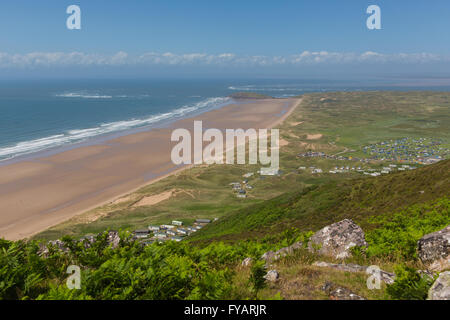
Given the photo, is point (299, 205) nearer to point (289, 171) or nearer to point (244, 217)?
point (244, 217)

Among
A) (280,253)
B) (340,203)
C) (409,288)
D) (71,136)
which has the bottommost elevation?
(340,203)

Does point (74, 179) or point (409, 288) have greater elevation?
point (409, 288)

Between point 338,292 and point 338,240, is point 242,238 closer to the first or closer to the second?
point 338,240

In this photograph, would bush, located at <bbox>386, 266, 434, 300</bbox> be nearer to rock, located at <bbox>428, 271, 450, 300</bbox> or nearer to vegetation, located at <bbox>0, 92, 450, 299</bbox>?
vegetation, located at <bbox>0, 92, 450, 299</bbox>

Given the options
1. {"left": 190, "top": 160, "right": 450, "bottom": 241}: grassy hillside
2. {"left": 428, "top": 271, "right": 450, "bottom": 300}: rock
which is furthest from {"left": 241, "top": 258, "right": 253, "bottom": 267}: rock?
{"left": 190, "top": 160, "right": 450, "bottom": 241}: grassy hillside

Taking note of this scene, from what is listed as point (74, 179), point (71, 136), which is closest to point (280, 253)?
point (74, 179)

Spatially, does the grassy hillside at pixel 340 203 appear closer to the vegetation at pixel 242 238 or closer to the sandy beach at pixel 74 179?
the vegetation at pixel 242 238

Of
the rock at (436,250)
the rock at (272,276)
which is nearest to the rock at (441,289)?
the rock at (436,250)
